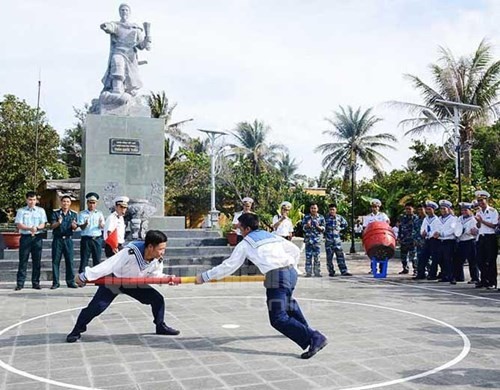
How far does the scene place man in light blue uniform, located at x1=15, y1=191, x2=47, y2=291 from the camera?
9.91 meters

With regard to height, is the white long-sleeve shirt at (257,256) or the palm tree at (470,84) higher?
the palm tree at (470,84)

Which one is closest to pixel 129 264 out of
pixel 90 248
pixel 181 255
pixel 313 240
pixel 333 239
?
pixel 90 248

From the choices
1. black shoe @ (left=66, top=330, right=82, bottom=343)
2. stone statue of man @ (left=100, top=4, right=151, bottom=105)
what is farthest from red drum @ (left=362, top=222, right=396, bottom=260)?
stone statue of man @ (left=100, top=4, right=151, bottom=105)

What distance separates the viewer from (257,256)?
17.7 ft

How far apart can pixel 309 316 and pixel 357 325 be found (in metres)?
0.83

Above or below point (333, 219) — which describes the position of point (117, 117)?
above

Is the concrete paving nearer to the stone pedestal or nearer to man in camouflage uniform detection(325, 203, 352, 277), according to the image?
man in camouflage uniform detection(325, 203, 352, 277)

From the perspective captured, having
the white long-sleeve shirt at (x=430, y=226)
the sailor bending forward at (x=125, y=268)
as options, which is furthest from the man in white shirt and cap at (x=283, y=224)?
the sailor bending forward at (x=125, y=268)

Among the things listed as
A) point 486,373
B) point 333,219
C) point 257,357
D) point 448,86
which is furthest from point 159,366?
point 448,86

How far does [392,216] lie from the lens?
2719cm

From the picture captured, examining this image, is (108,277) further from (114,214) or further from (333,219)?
(333,219)

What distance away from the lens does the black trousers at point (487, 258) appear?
34.1 feet

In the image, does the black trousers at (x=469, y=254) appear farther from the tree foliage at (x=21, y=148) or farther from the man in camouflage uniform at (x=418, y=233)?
the tree foliage at (x=21, y=148)

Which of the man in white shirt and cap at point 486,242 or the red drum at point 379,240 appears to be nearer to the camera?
the man in white shirt and cap at point 486,242
